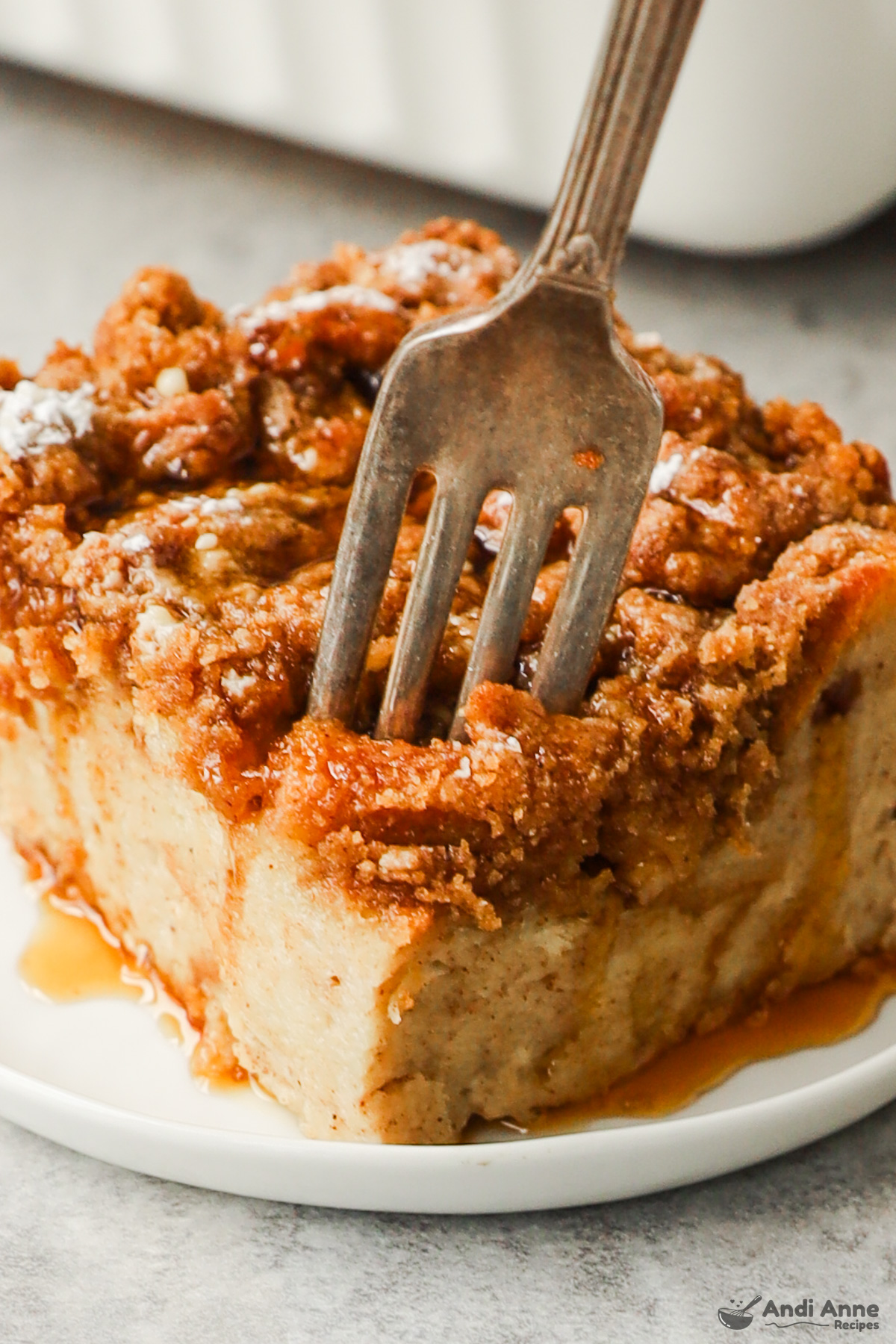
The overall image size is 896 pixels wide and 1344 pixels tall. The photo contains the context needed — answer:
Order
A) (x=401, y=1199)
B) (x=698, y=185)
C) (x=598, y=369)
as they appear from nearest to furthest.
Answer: (x=598, y=369), (x=401, y=1199), (x=698, y=185)

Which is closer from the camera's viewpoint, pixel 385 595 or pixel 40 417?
pixel 385 595

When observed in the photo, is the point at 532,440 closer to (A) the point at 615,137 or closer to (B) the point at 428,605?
(B) the point at 428,605

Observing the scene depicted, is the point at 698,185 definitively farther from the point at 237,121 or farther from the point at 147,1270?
the point at 147,1270

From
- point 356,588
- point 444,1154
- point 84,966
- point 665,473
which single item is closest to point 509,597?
point 356,588

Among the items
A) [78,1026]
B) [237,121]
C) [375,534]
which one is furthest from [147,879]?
[237,121]

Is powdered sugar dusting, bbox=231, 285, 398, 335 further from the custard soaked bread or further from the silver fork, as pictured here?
the silver fork

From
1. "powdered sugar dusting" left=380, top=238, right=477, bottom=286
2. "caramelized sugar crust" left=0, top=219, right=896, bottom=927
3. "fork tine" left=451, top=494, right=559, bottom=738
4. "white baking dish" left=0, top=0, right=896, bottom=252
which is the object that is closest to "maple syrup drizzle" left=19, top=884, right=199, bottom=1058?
"caramelized sugar crust" left=0, top=219, right=896, bottom=927
